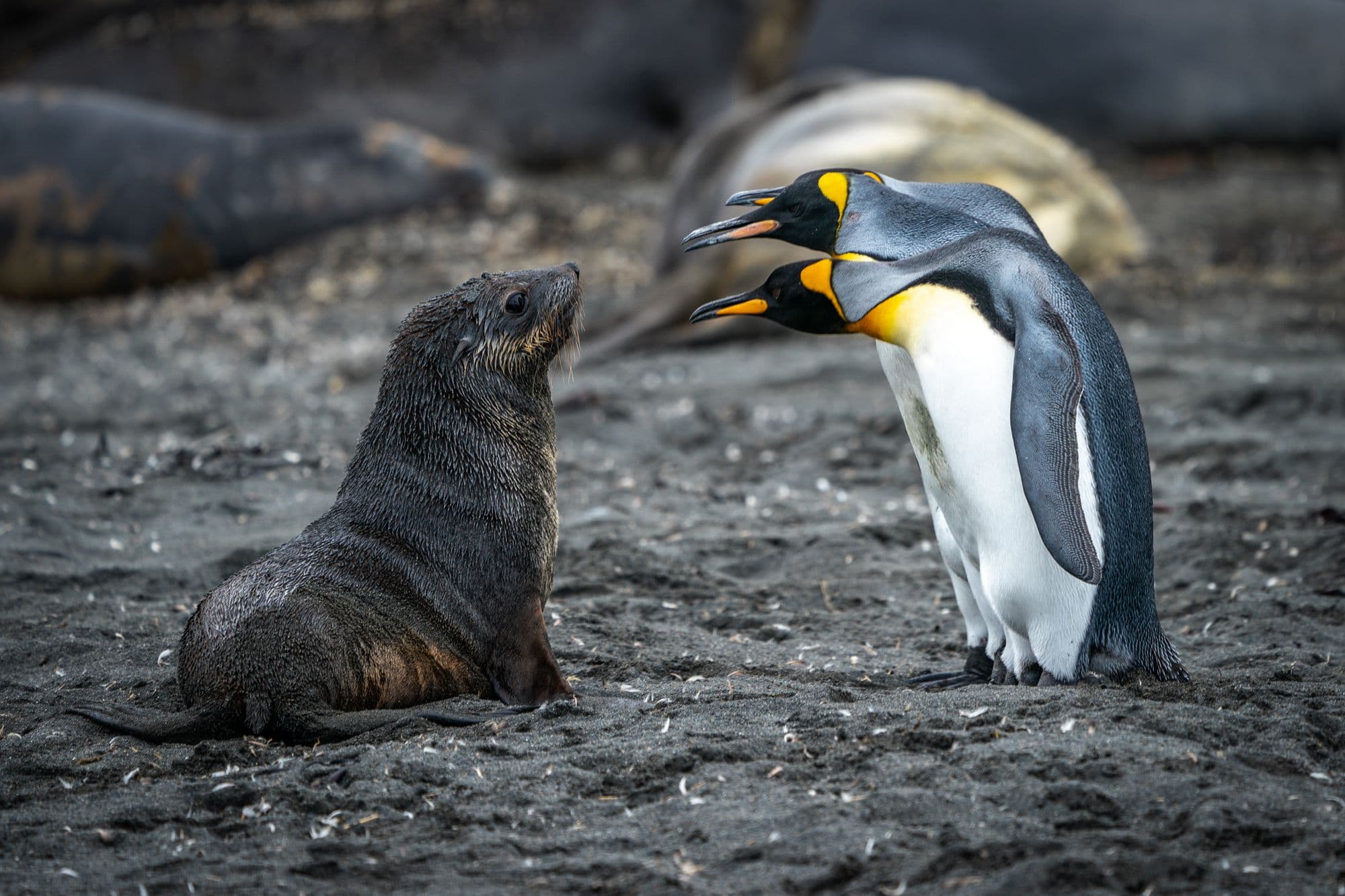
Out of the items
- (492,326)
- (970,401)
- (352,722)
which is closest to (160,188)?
(492,326)

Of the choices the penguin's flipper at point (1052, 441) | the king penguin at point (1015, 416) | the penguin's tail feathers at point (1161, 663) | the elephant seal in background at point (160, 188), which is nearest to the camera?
the penguin's flipper at point (1052, 441)

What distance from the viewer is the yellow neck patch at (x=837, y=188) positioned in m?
3.35

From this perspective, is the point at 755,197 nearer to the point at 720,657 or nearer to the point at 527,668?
the point at 720,657

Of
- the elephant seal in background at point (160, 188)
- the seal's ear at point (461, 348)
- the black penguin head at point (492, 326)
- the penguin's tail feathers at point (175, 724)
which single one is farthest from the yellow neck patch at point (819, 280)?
the elephant seal in background at point (160, 188)

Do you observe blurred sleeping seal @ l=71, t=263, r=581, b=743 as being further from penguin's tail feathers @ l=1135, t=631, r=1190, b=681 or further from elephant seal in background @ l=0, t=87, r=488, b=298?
elephant seal in background @ l=0, t=87, r=488, b=298

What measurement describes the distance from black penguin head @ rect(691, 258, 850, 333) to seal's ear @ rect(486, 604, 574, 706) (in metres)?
0.84

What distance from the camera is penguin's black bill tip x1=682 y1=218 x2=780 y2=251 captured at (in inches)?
128

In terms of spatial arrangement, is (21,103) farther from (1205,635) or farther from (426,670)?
(1205,635)

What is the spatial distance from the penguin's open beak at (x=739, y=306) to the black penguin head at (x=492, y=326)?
0.46m

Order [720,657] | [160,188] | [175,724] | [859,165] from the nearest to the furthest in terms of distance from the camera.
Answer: [175,724], [720,657], [859,165], [160,188]

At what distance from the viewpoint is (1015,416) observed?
2973mm

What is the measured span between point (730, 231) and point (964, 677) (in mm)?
1180

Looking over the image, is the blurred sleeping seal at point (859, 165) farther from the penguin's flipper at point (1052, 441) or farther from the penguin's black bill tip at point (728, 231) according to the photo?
the penguin's flipper at point (1052, 441)

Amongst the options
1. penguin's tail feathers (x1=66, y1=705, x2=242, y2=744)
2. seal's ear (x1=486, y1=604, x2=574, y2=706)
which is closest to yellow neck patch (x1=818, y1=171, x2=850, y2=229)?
seal's ear (x1=486, y1=604, x2=574, y2=706)
